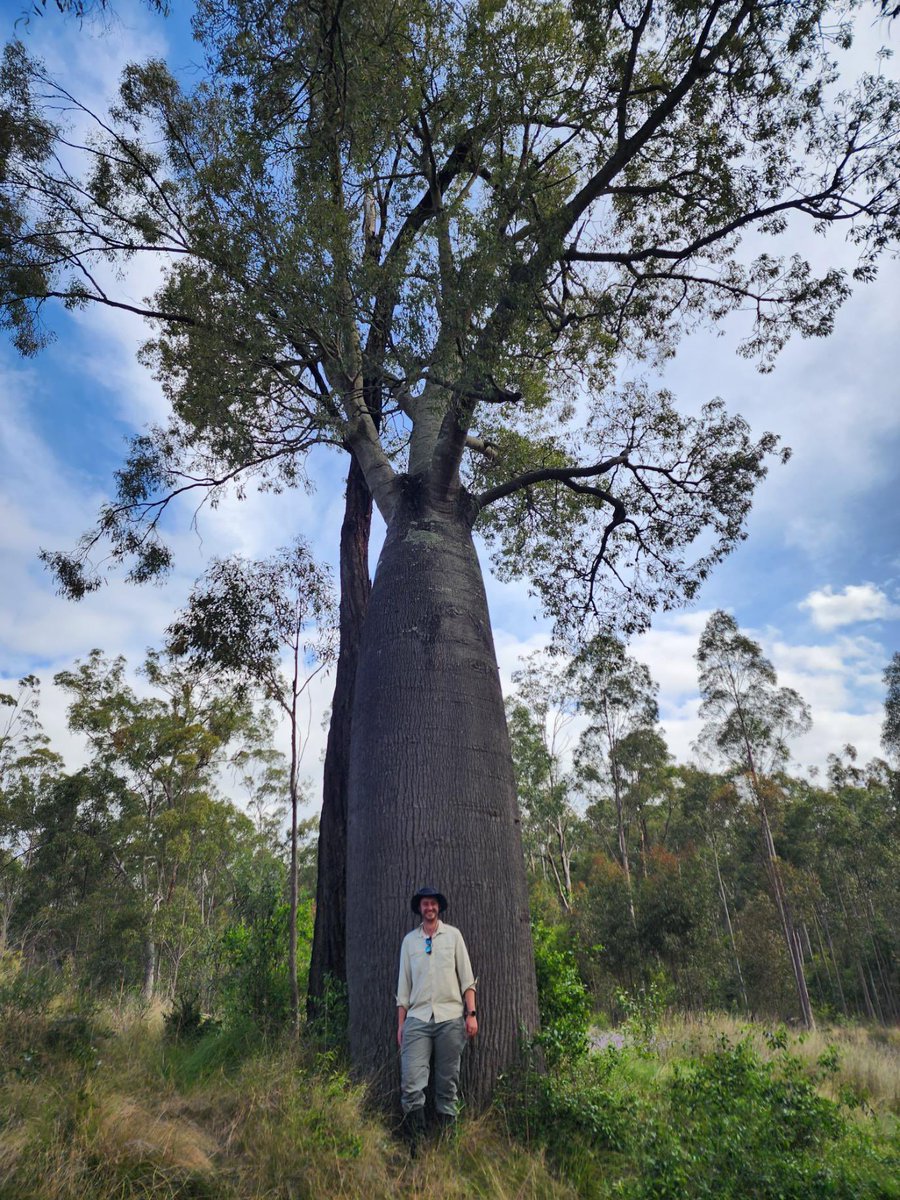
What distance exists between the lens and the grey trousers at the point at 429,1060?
3.21 meters

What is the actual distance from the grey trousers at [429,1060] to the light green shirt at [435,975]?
5cm

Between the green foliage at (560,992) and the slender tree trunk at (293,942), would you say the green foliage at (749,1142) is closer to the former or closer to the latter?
the green foliage at (560,992)

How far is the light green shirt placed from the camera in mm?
3369

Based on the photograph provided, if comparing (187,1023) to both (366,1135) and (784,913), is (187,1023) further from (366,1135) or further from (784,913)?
(784,913)

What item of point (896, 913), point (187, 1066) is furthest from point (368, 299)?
point (896, 913)

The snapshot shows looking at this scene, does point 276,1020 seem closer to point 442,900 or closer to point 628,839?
point 442,900

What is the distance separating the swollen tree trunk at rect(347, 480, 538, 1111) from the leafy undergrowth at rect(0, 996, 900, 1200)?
1.18 ft

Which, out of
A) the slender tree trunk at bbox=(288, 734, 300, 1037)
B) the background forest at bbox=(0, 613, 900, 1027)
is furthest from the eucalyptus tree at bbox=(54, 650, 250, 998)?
the slender tree trunk at bbox=(288, 734, 300, 1037)

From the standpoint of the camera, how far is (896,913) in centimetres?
2656

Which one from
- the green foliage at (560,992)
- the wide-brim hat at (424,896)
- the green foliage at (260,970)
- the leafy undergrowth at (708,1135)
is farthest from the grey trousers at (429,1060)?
the green foliage at (260,970)

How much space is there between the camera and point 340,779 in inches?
241

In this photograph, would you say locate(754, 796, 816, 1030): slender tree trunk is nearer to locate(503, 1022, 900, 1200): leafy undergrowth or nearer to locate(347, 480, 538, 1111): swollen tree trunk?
locate(503, 1022, 900, 1200): leafy undergrowth

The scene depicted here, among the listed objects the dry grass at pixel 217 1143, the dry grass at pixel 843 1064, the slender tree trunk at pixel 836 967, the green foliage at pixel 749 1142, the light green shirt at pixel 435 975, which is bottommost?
the slender tree trunk at pixel 836 967

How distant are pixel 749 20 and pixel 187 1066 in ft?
26.5
